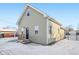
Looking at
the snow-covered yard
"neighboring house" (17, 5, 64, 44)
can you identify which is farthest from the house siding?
the snow-covered yard

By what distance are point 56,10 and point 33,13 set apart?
14.6 ft

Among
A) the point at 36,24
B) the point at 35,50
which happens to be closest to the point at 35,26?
the point at 36,24

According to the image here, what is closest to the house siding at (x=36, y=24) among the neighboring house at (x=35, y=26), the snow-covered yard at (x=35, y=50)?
the neighboring house at (x=35, y=26)

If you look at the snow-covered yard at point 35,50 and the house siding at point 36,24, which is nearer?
the snow-covered yard at point 35,50

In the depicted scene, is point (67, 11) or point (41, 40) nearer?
point (67, 11)

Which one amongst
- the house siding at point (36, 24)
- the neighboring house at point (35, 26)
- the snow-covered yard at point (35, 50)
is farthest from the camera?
the house siding at point (36, 24)

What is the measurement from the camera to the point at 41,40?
14.3 metres

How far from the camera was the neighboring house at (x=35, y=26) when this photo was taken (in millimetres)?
14039

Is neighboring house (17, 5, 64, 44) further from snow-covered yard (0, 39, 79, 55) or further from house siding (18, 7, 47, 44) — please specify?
snow-covered yard (0, 39, 79, 55)

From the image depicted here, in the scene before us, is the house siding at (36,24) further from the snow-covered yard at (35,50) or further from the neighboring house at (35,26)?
the snow-covered yard at (35,50)

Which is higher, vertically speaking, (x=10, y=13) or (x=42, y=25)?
(x=10, y=13)

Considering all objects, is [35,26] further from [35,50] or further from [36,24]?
[35,50]
